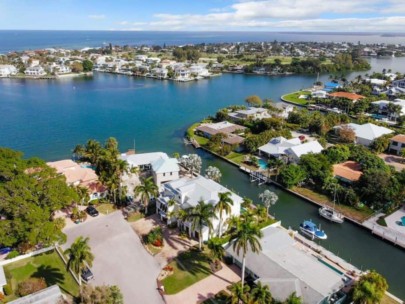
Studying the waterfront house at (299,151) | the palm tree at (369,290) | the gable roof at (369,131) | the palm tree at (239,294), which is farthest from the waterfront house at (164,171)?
the gable roof at (369,131)

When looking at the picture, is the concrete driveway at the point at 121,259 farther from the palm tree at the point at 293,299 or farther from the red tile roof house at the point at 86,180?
the palm tree at the point at 293,299

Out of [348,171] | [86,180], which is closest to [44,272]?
A: [86,180]

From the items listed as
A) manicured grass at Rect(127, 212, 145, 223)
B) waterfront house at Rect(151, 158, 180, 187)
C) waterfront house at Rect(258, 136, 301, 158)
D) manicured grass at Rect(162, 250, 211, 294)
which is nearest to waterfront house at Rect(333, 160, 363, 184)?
waterfront house at Rect(258, 136, 301, 158)

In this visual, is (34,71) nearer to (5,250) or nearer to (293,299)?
(5,250)

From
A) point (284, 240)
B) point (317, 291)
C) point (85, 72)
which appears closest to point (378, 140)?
point (284, 240)

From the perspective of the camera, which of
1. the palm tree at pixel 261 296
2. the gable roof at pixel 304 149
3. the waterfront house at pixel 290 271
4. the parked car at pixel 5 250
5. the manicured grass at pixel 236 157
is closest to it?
the palm tree at pixel 261 296

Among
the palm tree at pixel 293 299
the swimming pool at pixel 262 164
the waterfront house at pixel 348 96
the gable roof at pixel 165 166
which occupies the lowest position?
the swimming pool at pixel 262 164

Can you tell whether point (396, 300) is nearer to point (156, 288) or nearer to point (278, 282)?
point (278, 282)
